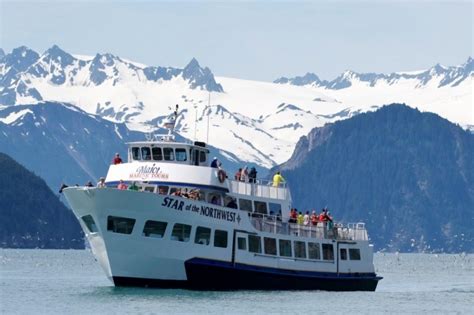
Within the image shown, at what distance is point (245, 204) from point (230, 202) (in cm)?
191

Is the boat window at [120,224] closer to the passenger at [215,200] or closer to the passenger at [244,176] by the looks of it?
the passenger at [215,200]

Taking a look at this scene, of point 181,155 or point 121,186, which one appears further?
point 181,155

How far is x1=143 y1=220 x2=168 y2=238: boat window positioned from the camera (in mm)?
65875

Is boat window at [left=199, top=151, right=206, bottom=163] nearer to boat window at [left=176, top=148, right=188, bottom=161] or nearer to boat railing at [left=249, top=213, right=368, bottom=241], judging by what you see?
boat window at [left=176, top=148, right=188, bottom=161]

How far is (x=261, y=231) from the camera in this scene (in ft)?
233

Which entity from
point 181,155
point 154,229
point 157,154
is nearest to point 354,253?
point 181,155

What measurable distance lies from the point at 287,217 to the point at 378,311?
38.3 ft

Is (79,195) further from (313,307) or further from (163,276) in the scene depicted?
(313,307)

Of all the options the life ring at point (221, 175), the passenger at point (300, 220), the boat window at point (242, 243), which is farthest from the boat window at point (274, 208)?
the life ring at point (221, 175)

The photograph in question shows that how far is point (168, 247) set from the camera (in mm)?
66062

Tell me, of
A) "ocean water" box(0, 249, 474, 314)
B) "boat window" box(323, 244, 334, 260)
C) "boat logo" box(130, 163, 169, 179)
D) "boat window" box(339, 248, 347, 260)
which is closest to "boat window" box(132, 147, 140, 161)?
"boat logo" box(130, 163, 169, 179)

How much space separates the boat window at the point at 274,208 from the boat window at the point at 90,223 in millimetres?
11485

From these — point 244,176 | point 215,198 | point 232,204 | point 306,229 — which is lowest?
point 306,229

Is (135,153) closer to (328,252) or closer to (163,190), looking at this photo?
(163,190)
